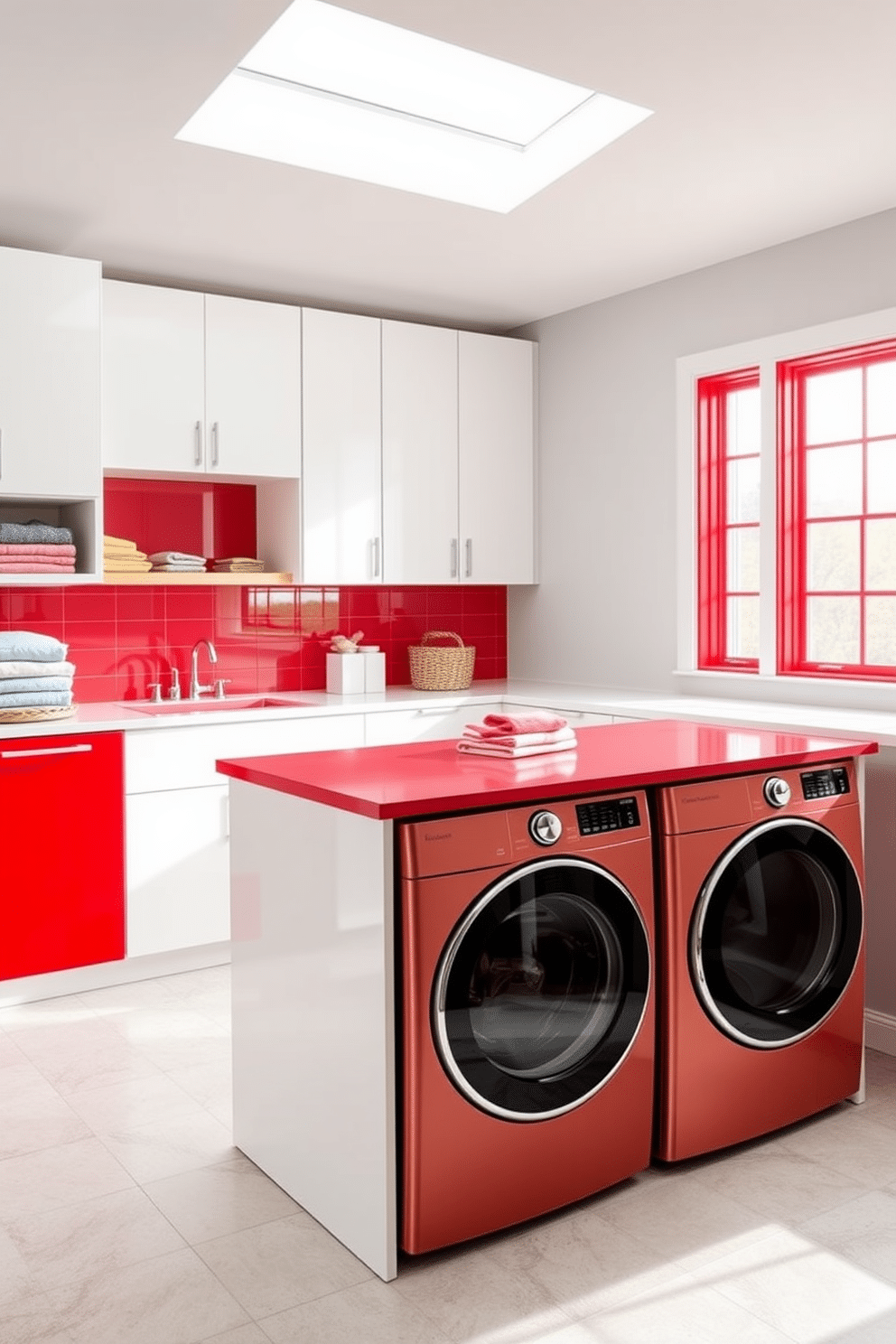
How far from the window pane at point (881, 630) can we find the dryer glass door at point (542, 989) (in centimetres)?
187

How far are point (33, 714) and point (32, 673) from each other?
13cm

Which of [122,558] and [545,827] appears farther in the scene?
[122,558]

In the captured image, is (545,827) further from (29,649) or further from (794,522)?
(794,522)

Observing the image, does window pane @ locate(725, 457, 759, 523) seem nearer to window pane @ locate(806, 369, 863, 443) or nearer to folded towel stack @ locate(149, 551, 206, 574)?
window pane @ locate(806, 369, 863, 443)

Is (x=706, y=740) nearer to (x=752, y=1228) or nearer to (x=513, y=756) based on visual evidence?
(x=513, y=756)

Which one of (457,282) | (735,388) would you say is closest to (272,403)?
(457,282)

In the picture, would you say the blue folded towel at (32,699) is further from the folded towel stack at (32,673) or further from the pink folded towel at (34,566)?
the pink folded towel at (34,566)

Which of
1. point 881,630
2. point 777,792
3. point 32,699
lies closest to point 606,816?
point 777,792

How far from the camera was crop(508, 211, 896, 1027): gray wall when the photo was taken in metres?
3.98

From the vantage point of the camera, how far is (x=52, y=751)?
3742 millimetres

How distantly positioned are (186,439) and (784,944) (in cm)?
279

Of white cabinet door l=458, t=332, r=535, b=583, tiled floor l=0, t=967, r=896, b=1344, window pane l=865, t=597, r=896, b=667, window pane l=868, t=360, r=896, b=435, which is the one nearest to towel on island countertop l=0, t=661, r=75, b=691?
tiled floor l=0, t=967, r=896, b=1344

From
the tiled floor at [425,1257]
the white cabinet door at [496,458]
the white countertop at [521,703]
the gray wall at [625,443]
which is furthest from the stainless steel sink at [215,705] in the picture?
the tiled floor at [425,1257]

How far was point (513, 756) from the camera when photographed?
2742 mm
